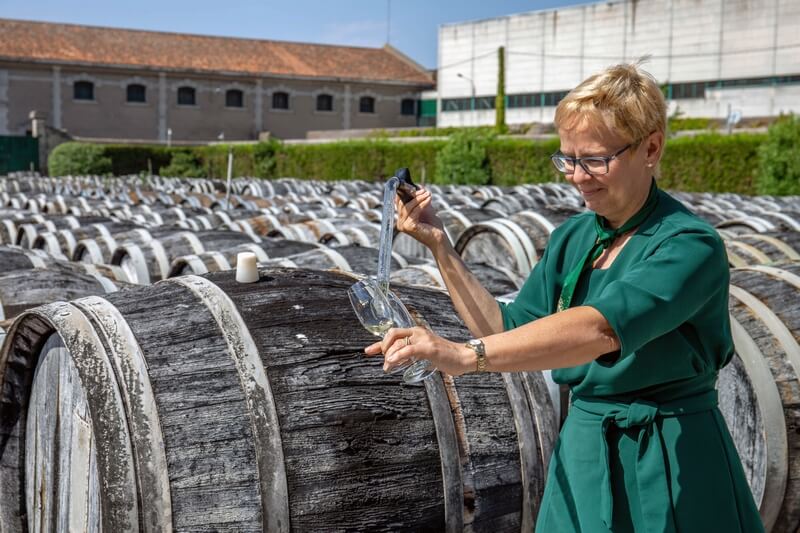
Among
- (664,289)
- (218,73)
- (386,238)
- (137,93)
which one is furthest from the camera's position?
(218,73)

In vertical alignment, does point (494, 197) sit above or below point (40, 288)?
above

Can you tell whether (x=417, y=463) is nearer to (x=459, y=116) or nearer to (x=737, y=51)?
(x=737, y=51)

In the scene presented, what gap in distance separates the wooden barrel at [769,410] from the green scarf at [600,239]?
5.87 feet

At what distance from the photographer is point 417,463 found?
2648mm

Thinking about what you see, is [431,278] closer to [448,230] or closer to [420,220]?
[420,220]

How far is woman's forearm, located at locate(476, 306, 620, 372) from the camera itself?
186 centimetres

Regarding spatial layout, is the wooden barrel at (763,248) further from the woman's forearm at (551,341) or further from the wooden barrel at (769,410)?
the woman's forearm at (551,341)

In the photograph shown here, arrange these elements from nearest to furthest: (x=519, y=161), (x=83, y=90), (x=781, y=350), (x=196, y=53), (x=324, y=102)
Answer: (x=781, y=350) < (x=519, y=161) < (x=83, y=90) < (x=196, y=53) < (x=324, y=102)

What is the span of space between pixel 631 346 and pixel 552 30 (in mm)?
50863

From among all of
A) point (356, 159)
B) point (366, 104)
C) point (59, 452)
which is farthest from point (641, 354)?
point (366, 104)

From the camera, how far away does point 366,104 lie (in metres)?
55.6

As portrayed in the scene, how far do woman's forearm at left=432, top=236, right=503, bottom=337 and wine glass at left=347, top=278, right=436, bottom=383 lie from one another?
0.46m

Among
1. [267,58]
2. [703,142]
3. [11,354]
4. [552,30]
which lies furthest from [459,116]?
[11,354]

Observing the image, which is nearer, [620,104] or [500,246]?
[620,104]
